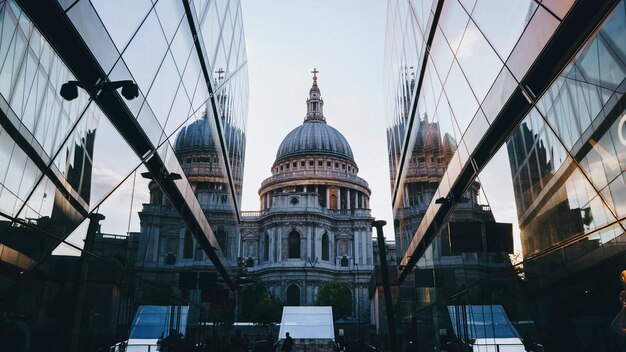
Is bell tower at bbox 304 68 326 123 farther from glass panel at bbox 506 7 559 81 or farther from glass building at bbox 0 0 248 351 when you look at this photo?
glass panel at bbox 506 7 559 81

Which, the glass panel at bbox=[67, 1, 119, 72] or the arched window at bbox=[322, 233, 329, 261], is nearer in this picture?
the glass panel at bbox=[67, 1, 119, 72]

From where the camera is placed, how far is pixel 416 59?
16.5m

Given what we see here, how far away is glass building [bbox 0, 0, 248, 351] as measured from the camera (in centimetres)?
507

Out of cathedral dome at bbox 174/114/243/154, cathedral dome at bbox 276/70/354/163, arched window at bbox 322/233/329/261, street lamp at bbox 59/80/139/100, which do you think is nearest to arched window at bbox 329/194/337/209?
cathedral dome at bbox 276/70/354/163

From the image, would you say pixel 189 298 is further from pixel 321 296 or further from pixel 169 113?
pixel 321 296

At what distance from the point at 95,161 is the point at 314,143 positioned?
101 meters

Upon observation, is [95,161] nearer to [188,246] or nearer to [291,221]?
[188,246]

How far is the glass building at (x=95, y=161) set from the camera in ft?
16.6

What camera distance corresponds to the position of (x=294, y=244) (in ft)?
269

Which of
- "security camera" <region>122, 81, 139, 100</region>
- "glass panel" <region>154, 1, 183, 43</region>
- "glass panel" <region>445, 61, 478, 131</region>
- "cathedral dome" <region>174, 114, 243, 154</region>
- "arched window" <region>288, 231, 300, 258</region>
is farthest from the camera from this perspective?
"arched window" <region>288, 231, 300, 258</region>

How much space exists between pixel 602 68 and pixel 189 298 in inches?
541

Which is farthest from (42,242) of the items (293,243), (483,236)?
(293,243)

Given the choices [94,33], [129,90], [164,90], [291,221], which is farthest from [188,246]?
[291,221]

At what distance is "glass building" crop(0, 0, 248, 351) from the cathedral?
0.26 m
